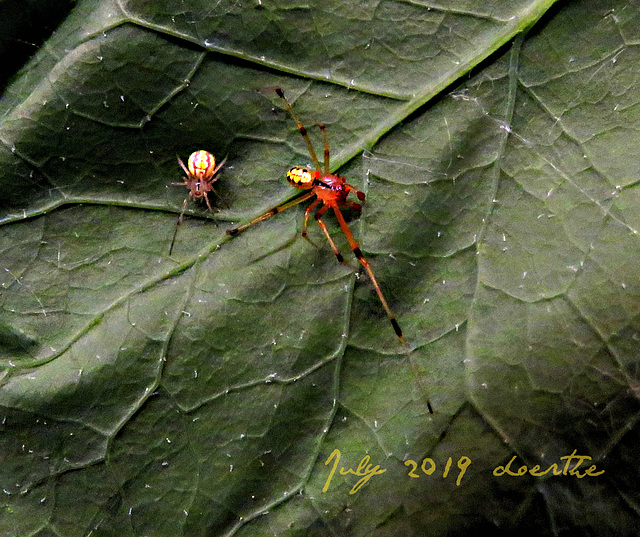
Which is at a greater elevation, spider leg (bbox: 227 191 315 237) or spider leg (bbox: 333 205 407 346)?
spider leg (bbox: 227 191 315 237)

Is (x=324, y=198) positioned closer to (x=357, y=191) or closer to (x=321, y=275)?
(x=357, y=191)

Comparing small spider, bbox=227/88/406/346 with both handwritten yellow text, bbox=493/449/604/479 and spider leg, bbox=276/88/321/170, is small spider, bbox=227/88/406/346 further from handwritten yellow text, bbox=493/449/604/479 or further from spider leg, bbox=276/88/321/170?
handwritten yellow text, bbox=493/449/604/479

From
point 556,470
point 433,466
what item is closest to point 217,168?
point 433,466

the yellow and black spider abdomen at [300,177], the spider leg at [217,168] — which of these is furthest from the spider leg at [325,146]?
the spider leg at [217,168]

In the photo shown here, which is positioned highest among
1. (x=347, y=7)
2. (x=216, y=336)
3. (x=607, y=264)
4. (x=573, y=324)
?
(x=347, y=7)

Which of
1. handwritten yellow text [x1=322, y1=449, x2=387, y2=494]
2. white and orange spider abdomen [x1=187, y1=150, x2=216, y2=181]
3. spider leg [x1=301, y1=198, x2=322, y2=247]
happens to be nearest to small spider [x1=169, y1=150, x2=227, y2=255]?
white and orange spider abdomen [x1=187, y1=150, x2=216, y2=181]

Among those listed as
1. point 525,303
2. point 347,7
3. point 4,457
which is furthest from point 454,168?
point 4,457

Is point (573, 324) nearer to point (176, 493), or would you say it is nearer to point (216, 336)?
point (216, 336)
